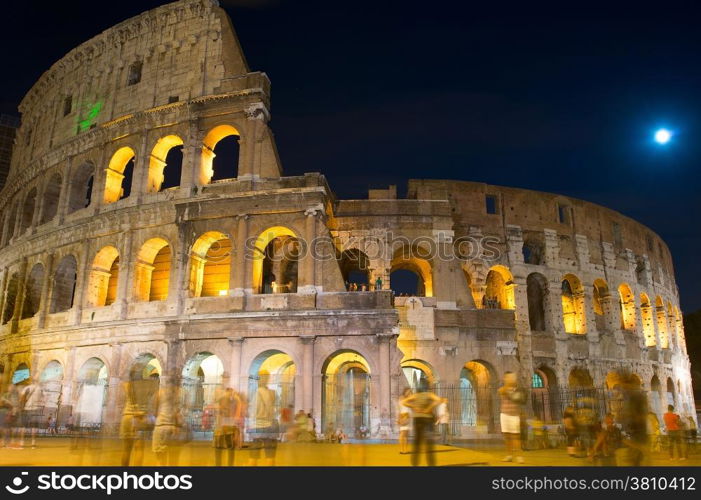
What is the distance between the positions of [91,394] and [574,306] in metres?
20.3

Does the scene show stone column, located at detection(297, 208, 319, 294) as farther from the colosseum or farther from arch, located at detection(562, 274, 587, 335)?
arch, located at detection(562, 274, 587, 335)

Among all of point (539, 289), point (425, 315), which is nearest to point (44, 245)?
point (425, 315)

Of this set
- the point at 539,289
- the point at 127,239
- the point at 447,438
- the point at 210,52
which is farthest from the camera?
the point at 539,289

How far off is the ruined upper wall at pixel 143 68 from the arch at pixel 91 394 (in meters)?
9.79

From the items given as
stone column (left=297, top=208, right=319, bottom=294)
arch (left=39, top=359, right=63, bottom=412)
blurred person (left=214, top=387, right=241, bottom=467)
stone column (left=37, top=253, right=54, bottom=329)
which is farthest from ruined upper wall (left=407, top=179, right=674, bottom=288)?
blurred person (left=214, top=387, right=241, bottom=467)

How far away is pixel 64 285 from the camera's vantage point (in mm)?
22031

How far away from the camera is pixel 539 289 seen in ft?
86.1

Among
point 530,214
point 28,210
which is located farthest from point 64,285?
point 530,214

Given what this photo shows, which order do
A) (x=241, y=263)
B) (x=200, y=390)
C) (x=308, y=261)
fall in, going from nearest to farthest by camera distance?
(x=308, y=261) < (x=241, y=263) < (x=200, y=390)

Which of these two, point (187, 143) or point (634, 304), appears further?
point (634, 304)

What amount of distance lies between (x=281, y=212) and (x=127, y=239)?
5872 millimetres

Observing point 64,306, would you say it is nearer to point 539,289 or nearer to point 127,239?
point 127,239

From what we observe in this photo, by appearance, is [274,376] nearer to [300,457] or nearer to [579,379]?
[300,457]

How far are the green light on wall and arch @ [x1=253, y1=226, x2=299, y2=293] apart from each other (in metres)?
9.11
